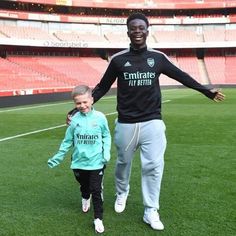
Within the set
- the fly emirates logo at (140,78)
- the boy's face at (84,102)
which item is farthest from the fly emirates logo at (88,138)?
the fly emirates logo at (140,78)

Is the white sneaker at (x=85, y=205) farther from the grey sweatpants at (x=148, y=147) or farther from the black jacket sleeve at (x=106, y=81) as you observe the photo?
the black jacket sleeve at (x=106, y=81)

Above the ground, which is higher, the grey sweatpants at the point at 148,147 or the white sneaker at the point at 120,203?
the grey sweatpants at the point at 148,147

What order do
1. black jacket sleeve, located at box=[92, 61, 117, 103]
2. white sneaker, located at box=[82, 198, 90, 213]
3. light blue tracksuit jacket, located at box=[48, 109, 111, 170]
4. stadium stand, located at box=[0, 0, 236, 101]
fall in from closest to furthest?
light blue tracksuit jacket, located at box=[48, 109, 111, 170] → black jacket sleeve, located at box=[92, 61, 117, 103] → white sneaker, located at box=[82, 198, 90, 213] → stadium stand, located at box=[0, 0, 236, 101]

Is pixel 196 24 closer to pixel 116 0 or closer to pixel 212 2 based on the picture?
pixel 212 2

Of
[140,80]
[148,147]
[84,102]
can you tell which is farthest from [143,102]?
[84,102]

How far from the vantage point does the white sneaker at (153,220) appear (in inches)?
167

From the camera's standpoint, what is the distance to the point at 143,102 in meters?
4.31

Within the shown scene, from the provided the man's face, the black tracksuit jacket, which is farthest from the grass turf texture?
the man's face

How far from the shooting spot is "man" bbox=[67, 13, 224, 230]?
424 cm

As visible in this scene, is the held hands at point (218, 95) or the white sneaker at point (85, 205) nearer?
the held hands at point (218, 95)

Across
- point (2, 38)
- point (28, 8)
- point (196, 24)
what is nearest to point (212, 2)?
point (196, 24)

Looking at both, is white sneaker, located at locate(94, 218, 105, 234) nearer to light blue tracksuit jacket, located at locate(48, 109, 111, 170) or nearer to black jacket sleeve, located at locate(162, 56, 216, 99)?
light blue tracksuit jacket, located at locate(48, 109, 111, 170)

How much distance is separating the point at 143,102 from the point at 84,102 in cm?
58

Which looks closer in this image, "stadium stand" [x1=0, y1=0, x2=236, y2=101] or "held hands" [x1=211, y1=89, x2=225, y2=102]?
"held hands" [x1=211, y1=89, x2=225, y2=102]
